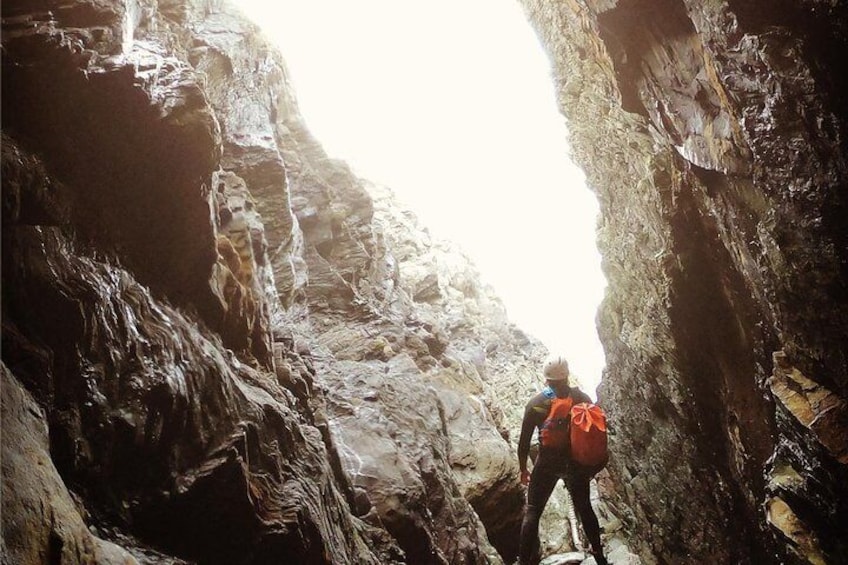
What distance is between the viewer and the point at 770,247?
6.50 meters

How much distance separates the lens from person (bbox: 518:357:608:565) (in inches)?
→ 333

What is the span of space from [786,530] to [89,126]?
9.18 meters

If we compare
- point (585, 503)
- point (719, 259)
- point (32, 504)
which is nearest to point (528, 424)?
point (585, 503)

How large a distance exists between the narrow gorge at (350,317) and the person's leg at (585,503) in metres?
2.16

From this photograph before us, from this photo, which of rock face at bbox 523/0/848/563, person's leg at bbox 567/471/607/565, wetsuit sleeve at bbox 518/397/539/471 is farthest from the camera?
wetsuit sleeve at bbox 518/397/539/471

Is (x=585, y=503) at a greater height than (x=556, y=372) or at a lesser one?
lesser

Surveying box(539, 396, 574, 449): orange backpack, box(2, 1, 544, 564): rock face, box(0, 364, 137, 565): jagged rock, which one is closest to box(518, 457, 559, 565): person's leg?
box(539, 396, 574, 449): orange backpack

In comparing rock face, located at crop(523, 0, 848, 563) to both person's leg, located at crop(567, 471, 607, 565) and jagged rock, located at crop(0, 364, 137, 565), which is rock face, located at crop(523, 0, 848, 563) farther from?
jagged rock, located at crop(0, 364, 137, 565)

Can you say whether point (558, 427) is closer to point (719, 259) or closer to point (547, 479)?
point (547, 479)

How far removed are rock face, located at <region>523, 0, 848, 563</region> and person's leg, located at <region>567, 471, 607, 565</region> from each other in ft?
7.88

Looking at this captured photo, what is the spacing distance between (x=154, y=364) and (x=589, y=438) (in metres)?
6.12

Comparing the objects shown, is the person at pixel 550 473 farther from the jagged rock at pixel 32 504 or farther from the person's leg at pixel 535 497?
the jagged rock at pixel 32 504

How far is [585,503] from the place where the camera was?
8602 millimetres

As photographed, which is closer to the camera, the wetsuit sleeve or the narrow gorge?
the narrow gorge
